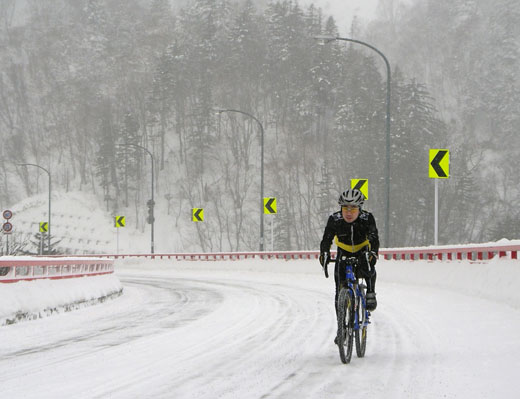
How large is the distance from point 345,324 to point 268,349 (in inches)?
56.7

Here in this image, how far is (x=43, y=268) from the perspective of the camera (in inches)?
567

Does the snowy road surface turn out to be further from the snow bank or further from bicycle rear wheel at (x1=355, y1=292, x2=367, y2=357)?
the snow bank

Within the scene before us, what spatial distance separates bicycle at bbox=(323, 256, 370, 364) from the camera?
7.80m

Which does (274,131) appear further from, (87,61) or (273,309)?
(273,309)

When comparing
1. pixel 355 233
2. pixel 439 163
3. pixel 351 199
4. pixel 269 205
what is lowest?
pixel 355 233

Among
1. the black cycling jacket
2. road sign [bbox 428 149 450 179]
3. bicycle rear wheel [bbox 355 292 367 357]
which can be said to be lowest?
bicycle rear wheel [bbox 355 292 367 357]

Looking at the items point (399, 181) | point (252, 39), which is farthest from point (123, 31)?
point (399, 181)

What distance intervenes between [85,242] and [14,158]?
98.1ft

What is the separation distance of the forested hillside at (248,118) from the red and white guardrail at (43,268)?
2083 inches

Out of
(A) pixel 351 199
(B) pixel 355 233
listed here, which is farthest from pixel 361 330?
(A) pixel 351 199

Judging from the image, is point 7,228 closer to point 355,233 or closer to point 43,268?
point 43,268

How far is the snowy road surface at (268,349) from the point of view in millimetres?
6527

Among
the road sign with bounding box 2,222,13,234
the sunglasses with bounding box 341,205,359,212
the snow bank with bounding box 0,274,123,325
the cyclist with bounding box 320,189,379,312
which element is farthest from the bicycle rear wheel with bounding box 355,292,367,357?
the road sign with bounding box 2,222,13,234

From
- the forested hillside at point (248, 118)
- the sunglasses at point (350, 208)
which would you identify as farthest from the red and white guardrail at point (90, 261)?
the forested hillside at point (248, 118)
